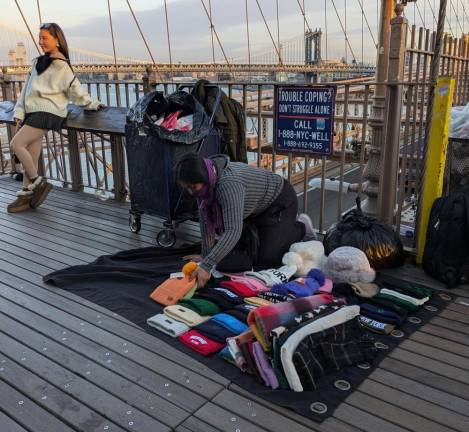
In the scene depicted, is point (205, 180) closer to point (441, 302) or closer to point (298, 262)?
point (298, 262)

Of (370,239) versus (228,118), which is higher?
(228,118)

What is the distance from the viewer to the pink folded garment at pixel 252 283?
2.92m

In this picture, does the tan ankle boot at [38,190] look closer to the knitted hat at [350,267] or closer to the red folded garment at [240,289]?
the red folded garment at [240,289]

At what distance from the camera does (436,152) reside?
10.3ft

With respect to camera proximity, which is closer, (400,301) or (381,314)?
(381,314)

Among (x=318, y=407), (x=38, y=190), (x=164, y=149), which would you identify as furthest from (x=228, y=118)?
(x=318, y=407)

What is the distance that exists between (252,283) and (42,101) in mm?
3045

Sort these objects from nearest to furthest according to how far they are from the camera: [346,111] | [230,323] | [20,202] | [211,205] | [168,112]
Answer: [230,323] < [211,205] < [346,111] < [168,112] < [20,202]

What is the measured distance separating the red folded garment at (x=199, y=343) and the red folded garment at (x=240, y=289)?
1.47 ft

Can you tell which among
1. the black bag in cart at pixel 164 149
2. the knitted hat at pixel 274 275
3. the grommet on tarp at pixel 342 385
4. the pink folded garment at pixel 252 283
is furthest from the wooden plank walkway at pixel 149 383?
the black bag in cart at pixel 164 149

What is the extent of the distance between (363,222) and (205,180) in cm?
122

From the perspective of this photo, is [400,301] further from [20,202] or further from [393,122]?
[20,202]

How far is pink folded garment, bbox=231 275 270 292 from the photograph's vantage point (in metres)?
2.92

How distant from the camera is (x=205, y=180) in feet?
9.17
